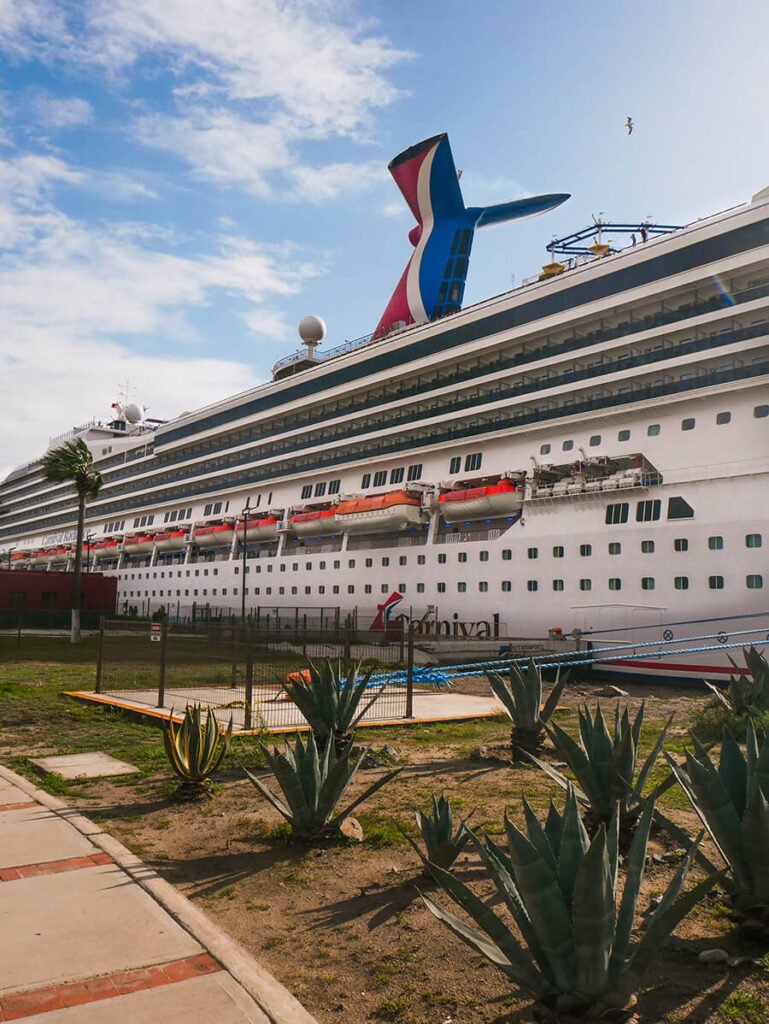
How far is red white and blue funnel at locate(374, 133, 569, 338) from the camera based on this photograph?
39.0 metres

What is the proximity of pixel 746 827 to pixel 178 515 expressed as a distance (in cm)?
4987

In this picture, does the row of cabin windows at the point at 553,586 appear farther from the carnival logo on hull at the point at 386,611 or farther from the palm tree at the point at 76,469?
the palm tree at the point at 76,469

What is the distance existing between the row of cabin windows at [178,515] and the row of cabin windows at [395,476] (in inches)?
729

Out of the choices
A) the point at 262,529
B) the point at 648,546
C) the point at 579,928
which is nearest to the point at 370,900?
the point at 579,928

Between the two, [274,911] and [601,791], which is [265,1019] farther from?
[601,791]

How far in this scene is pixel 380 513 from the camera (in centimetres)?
3105

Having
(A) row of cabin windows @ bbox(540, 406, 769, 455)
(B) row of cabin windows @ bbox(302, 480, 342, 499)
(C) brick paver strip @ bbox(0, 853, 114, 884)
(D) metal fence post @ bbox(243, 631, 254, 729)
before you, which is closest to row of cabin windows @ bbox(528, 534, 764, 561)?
(A) row of cabin windows @ bbox(540, 406, 769, 455)

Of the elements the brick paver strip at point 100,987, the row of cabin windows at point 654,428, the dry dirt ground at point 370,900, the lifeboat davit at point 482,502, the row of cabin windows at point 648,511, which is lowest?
the dry dirt ground at point 370,900

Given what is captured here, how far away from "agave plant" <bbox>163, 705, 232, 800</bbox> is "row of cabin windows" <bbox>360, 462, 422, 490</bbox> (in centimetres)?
2554

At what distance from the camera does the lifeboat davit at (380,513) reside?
30359mm

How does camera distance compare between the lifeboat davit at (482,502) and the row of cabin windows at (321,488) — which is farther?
the row of cabin windows at (321,488)

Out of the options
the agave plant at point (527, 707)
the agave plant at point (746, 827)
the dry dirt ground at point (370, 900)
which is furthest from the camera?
the agave plant at point (527, 707)

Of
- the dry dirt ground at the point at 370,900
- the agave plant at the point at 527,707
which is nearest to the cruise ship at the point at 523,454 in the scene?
the agave plant at the point at 527,707

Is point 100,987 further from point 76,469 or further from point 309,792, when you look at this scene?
point 76,469
